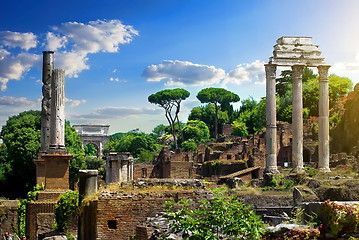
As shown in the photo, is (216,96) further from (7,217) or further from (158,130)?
(7,217)

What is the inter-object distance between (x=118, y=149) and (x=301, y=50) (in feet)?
164

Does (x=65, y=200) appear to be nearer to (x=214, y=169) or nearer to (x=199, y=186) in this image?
(x=199, y=186)

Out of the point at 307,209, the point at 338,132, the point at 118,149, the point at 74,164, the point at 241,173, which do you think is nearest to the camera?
the point at 307,209

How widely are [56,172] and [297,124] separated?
2080 centimetres

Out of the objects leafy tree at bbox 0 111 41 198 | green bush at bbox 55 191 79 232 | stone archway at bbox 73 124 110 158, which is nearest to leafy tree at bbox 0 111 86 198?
leafy tree at bbox 0 111 41 198

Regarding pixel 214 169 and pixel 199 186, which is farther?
pixel 214 169

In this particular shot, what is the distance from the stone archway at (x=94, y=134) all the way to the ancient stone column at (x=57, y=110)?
7710 cm

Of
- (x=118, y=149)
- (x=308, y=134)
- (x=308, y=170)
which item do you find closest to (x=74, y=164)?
(x=308, y=170)

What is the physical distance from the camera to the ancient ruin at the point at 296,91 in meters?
33.3

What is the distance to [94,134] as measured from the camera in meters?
94.2

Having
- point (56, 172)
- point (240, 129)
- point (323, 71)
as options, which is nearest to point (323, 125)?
point (323, 71)

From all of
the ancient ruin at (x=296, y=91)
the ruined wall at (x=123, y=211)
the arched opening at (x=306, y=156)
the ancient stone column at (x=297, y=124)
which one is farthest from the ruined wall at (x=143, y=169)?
the ruined wall at (x=123, y=211)

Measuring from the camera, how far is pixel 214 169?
147ft

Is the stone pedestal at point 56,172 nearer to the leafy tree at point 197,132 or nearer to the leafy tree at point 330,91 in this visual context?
the leafy tree at point 330,91
